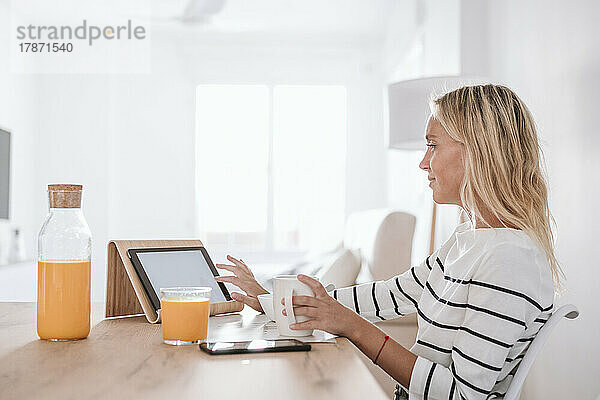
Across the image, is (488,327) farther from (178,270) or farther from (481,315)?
(178,270)

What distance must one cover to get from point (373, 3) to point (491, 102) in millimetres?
4362

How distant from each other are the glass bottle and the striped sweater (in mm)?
517

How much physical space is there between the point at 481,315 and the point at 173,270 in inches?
21.4

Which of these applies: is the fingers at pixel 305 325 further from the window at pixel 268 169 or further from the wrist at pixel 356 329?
the window at pixel 268 169

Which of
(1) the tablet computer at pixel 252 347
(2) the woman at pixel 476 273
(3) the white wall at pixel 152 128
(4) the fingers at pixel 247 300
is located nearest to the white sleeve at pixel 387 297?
(2) the woman at pixel 476 273

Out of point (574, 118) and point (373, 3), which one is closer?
Answer: point (574, 118)

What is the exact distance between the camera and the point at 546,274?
1.10m

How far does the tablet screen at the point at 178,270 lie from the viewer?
3.96ft

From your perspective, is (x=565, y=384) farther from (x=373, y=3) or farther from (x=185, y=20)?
(x=185, y=20)

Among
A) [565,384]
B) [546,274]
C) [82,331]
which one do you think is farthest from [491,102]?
[565,384]

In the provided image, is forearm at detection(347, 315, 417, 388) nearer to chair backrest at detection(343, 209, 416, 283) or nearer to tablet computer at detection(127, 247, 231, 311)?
tablet computer at detection(127, 247, 231, 311)

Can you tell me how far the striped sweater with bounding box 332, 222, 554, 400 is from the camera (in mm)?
1035

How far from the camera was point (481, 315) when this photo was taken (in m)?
1.04

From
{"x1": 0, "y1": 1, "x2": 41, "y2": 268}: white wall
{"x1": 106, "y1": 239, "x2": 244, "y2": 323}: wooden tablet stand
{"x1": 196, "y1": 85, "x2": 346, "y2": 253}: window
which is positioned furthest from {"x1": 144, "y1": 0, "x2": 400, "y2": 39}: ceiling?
{"x1": 106, "y1": 239, "x2": 244, "y2": 323}: wooden tablet stand
